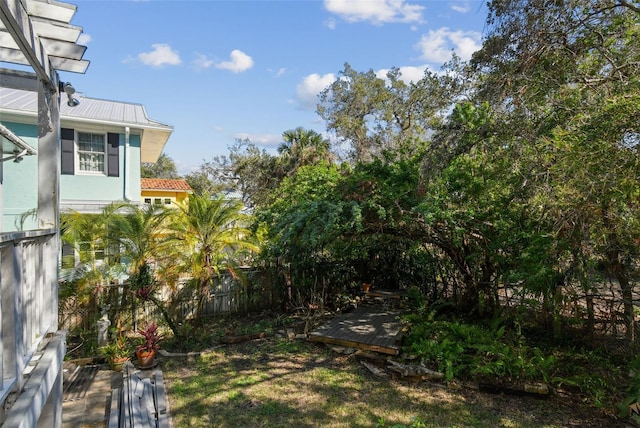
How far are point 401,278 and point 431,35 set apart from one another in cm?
744

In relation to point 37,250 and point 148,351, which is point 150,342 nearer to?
point 148,351

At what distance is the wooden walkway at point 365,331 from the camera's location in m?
7.42

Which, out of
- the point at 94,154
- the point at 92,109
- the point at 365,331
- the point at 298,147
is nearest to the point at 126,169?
the point at 94,154

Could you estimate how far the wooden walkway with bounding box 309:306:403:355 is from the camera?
7.42m

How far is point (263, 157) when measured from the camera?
28.5 metres

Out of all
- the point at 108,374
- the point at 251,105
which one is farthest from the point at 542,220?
the point at 251,105

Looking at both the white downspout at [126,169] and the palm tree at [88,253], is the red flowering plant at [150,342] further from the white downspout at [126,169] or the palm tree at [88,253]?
the white downspout at [126,169]

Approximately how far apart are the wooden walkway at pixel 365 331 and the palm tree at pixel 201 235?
2.61 m

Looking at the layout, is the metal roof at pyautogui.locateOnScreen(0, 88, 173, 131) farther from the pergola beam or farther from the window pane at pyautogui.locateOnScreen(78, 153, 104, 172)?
the pergola beam

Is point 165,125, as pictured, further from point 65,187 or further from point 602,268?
point 602,268

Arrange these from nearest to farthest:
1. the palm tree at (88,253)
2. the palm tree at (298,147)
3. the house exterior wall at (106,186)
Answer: the palm tree at (88,253) → the house exterior wall at (106,186) → the palm tree at (298,147)

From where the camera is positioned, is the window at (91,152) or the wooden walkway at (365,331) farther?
the window at (91,152)

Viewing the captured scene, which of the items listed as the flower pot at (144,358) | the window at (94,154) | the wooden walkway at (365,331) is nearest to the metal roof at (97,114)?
the window at (94,154)

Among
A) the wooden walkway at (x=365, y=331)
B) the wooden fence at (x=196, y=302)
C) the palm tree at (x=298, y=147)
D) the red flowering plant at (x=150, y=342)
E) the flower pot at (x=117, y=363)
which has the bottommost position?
the flower pot at (x=117, y=363)
